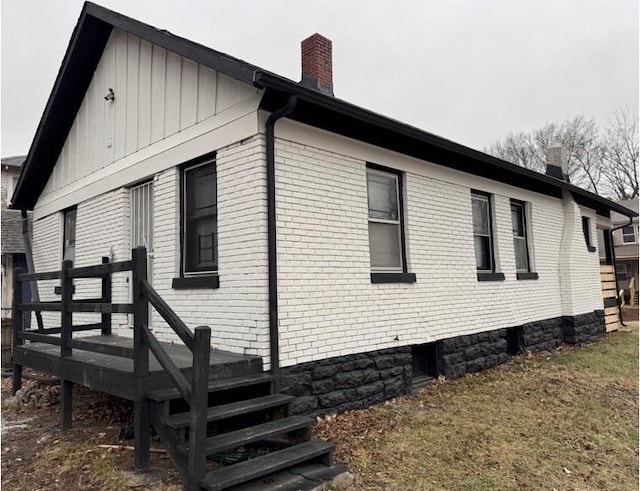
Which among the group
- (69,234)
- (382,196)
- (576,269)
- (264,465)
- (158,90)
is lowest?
(264,465)

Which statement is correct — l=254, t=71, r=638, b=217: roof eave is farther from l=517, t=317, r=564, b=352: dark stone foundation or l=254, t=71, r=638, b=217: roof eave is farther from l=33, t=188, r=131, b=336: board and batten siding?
l=33, t=188, r=131, b=336: board and batten siding

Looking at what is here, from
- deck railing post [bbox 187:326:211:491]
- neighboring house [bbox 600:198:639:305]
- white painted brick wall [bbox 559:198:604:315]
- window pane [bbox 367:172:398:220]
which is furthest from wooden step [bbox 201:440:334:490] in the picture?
neighboring house [bbox 600:198:639:305]

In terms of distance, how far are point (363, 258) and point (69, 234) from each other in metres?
5.90

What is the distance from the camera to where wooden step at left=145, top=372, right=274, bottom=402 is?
11.9 ft

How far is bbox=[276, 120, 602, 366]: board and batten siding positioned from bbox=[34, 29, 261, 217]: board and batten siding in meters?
0.84

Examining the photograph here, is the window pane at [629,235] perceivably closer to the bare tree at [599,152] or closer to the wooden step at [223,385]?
the bare tree at [599,152]

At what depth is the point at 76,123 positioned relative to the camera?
8336mm

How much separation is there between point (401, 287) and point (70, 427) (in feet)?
13.8

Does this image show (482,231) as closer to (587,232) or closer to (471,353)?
(471,353)

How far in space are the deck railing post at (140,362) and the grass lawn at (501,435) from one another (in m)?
1.64

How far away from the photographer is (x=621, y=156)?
34.9 metres

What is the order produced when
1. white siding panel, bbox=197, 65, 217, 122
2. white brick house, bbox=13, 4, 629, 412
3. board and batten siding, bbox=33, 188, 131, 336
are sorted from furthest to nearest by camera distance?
1. board and batten siding, bbox=33, 188, 131, 336
2. white siding panel, bbox=197, 65, 217, 122
3. white brick house, bbox=13, 4, 629, 412

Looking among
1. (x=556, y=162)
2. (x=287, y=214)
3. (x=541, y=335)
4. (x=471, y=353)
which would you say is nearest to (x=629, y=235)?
(x=556, y=162)

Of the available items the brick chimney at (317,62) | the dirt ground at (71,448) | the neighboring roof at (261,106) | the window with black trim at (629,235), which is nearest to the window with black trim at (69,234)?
the neighboring roof at (261,106)
